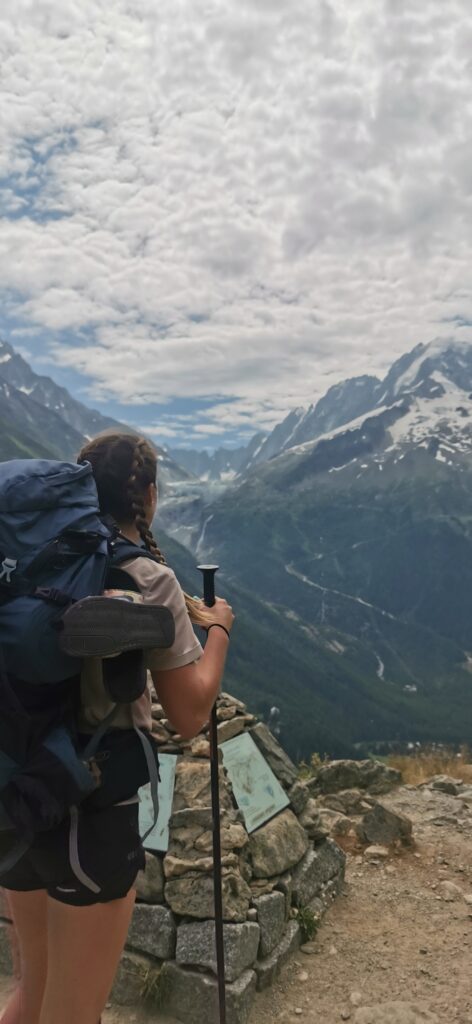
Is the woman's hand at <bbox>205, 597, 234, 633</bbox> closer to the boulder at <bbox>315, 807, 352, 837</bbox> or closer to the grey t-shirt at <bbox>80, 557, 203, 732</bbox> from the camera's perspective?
the grey t-shirt at <bbox>80, 557, 203, 732</bbox>

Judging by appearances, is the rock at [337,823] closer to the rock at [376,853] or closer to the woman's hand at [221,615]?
the rock at [376,853]

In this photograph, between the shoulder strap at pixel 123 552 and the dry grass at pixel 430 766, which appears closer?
the shoulder strap at pixel 123 552

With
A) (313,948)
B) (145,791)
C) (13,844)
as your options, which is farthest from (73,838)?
(313,948)

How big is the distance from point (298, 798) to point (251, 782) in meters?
0.97

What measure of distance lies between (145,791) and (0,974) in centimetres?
223

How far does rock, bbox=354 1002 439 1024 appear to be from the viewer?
239 inches

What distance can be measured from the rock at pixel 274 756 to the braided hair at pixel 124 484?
5.63 metres

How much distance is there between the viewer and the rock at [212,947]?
631cm

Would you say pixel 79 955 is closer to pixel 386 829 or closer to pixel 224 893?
pixel 224 893

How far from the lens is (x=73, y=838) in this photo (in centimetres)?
277


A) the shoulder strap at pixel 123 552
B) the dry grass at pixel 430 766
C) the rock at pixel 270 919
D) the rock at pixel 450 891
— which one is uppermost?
the shoulder strap at pixel 123 552

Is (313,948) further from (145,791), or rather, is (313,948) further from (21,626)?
(21,626)

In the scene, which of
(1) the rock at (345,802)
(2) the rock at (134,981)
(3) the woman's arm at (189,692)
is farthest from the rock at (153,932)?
(1) the rock at (345,802)

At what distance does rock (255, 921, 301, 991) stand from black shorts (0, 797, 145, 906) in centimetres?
468
